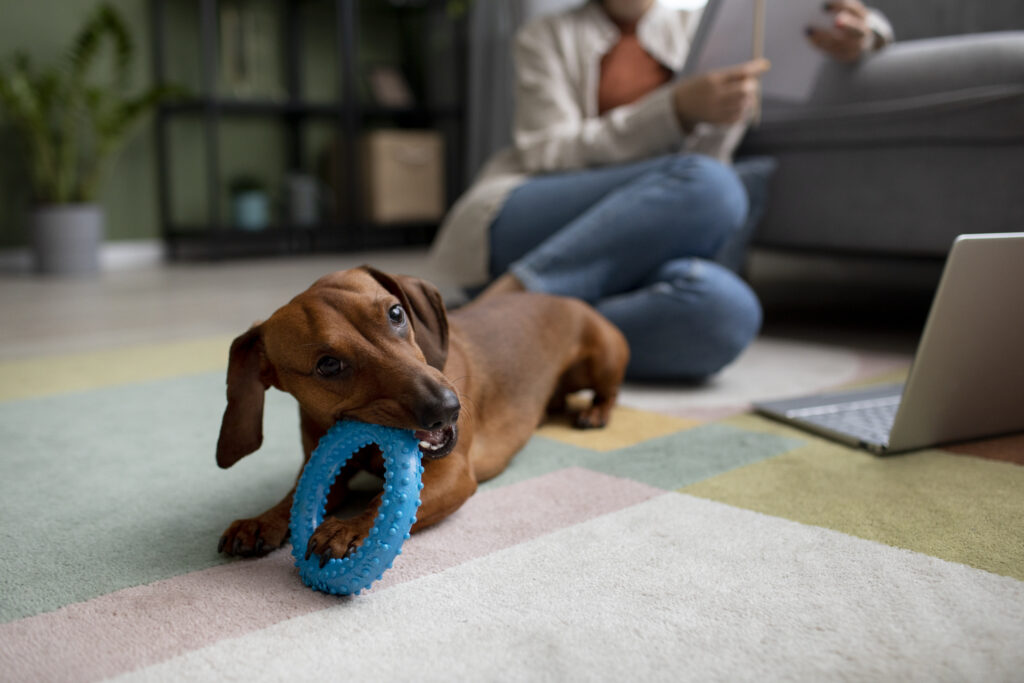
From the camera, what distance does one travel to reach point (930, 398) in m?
1.34

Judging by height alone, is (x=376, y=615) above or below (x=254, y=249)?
above

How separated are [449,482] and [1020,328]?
891 mm

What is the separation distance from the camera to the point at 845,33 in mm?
2191

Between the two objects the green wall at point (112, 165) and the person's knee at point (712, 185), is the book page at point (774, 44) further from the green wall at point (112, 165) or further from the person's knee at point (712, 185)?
the green wall at point (112, 165)

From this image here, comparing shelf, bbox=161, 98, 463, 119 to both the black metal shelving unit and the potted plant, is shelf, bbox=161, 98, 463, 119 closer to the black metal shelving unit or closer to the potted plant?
the black metal shelving unit

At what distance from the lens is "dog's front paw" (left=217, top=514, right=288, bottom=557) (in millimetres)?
1030

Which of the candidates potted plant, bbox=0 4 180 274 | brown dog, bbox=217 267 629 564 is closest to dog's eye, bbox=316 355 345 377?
brown dog, bbox=217 267 629 564

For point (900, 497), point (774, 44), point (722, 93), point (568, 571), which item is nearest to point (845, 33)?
point (774, 44)

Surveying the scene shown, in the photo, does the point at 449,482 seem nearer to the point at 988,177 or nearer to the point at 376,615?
the point at 376,615

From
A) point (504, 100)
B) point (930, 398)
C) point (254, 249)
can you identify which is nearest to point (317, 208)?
point (254, 249)

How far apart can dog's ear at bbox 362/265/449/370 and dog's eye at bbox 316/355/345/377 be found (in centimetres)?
15

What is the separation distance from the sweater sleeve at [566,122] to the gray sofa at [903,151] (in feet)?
1.42

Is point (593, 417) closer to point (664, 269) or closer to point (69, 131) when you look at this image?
point (664, 269)

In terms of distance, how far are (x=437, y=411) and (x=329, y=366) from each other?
0.48 ft
